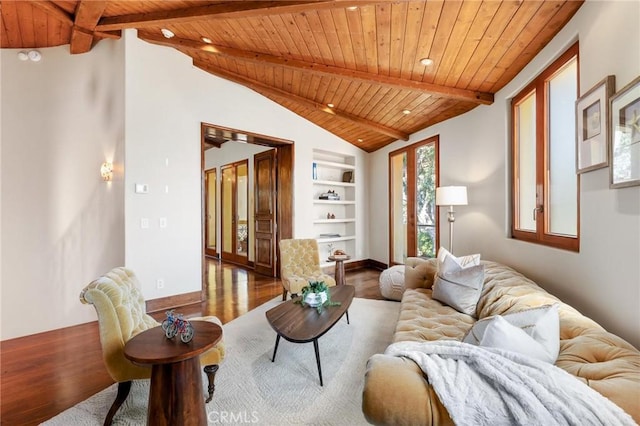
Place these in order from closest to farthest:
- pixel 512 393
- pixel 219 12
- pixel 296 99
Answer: pixel 512 393 → pixel 219 12 → pixel 296 99

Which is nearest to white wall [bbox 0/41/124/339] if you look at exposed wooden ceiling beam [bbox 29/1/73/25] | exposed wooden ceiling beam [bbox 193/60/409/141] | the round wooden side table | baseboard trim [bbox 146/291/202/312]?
exposed wooden ceiling beam [bbox 29/1/73/25]

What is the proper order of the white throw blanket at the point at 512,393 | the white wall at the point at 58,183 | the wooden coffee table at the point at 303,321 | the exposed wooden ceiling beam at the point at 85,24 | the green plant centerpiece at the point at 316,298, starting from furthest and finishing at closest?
the white wall at the point at 58,183 < the exposed wooden ceiling beam at the point at 85,24 < the green plant centerpiece at the point at 316,298 < the wooden coffee table at the point at 303,321 < the white throw blanket at the point at 512,393

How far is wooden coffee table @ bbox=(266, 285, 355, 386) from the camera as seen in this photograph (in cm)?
206

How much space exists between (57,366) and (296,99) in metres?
4.22

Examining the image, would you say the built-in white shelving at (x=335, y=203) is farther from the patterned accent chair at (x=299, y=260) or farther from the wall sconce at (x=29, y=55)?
the wall sconce at (x=29, y=55)

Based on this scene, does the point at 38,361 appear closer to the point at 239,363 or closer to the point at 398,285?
the point at 239,363

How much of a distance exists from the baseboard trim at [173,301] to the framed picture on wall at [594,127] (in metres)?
4.31

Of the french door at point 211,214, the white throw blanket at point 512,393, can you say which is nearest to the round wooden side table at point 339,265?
the white throw blanket at point 512,393

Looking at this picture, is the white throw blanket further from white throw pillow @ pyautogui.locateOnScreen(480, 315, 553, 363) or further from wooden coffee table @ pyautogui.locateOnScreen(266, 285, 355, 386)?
wooden coffee table @ pyautogui.locateOnScreen(266, 285, 355, 386)

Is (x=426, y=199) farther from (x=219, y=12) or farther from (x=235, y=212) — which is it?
(x=235, y=212)

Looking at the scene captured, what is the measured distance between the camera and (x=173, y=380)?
4.91 ft

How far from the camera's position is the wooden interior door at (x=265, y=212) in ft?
18.5

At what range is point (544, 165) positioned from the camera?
269 centimetres

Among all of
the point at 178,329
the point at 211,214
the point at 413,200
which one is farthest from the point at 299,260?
the point at 211,214
